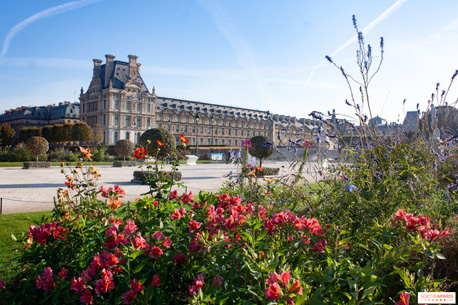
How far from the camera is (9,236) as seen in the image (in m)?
4.92

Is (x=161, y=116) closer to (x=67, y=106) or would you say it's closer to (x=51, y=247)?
(x=67, y=106)

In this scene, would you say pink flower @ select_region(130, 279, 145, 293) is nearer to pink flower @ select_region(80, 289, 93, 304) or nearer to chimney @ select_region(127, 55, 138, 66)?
pink flower @ select_region(80, 289, 93, 304)

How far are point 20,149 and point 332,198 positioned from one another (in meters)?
29.0

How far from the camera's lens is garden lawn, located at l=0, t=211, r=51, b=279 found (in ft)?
11.7

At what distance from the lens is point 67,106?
248 feet

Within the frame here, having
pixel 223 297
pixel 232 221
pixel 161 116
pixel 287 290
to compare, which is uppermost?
pixel 161 116

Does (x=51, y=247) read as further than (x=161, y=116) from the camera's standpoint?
No

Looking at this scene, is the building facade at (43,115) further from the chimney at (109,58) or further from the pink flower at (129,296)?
the pink flower at (129,296)

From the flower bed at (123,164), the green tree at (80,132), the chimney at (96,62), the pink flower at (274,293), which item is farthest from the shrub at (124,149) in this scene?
the chimney at (96,62)

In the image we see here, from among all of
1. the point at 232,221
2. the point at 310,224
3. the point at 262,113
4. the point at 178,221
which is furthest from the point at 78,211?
the point at 262,113

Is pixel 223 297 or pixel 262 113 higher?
pixel 262 113

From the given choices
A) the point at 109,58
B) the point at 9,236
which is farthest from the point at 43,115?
the point at 9,236

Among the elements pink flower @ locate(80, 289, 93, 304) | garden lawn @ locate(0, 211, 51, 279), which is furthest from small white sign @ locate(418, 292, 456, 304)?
garden lawn @ locate(0, 211, 51, 279)

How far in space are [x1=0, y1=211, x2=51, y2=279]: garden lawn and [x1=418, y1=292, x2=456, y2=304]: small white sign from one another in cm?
327
